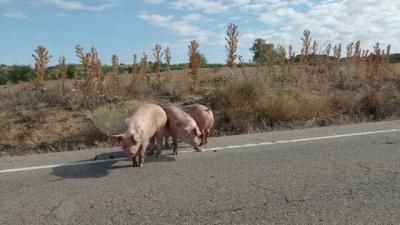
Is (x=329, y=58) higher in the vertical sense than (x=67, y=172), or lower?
higher

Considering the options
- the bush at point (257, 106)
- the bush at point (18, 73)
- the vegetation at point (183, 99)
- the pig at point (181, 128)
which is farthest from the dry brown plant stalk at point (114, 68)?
the bush at point (18, 73)

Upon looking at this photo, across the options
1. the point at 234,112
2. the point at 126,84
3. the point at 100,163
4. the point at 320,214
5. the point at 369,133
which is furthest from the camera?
the point at 126,84

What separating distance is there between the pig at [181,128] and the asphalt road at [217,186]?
0.26 m

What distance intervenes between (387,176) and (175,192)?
115 inches

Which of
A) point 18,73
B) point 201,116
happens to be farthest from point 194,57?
point 18,73

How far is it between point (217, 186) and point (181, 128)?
2065mm

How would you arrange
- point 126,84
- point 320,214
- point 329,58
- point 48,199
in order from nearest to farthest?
point 320,214 < point 48,199 < point 126,84 < point 329,58

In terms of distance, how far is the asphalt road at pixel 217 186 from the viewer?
5.05 metres

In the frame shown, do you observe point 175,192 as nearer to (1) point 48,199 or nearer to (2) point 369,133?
(1) point 48,199

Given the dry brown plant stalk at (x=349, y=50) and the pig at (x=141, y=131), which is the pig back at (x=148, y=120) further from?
the dry brown plant stalk at (x=349, y=50)

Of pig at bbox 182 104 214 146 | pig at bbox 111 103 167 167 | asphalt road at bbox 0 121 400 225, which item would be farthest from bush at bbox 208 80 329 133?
pig at bbox 111 103 167 167

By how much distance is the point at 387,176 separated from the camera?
6535 millimetres

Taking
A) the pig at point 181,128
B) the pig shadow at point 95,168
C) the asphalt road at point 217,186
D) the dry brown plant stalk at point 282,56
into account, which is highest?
the dry brown plant stalk at point 282,56

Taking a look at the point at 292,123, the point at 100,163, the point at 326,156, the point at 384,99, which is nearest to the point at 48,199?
the point at 100,163
